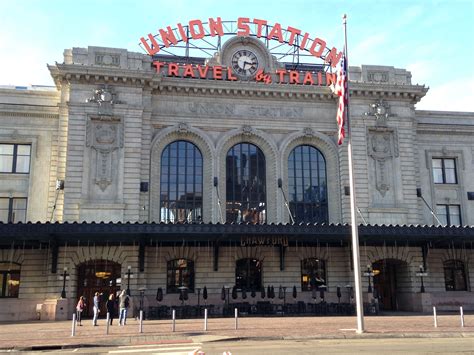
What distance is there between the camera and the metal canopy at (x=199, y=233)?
30484 mm

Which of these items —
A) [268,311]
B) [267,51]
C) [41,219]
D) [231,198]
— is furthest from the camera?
[267,51]

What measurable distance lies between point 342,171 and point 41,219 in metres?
23.3

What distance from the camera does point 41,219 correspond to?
3594 cm

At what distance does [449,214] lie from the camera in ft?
138

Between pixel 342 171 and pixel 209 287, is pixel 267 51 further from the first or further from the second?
pixel 209 287

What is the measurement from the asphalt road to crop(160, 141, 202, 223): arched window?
19299 mm

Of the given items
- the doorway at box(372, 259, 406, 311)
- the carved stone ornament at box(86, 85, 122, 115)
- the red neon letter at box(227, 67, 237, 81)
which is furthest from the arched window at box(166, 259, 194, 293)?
the red neon letter at box(227, 67, 237, 81)

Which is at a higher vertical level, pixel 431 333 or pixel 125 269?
pixel 125 269

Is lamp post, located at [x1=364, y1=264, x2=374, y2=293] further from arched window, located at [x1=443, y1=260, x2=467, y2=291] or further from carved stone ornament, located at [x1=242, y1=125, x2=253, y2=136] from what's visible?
carved stone ornament, located at [x1=242, y1=125, x2=253, y2=136]

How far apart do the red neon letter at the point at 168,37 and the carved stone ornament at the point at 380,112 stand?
58.1ft

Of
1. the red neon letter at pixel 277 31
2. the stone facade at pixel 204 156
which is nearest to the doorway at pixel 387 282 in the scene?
the stone facade at pixel 204 156

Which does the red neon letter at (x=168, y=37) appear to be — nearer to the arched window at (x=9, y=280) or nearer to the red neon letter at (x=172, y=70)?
the red neon letter at (x=172, y=70)

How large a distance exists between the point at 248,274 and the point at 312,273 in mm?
4992

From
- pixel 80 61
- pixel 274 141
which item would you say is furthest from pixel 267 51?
pixel 80 61
